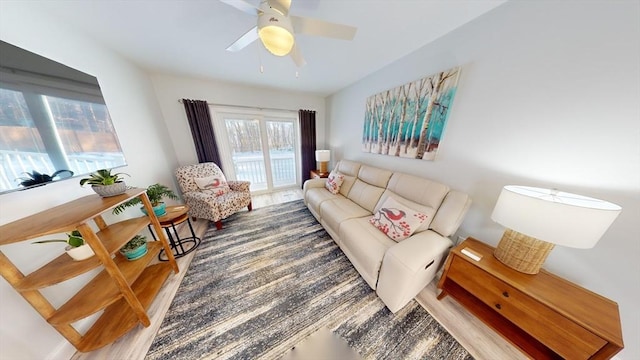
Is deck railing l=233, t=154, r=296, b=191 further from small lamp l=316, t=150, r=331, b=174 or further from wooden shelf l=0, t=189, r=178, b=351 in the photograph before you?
wooden shelf l=0, t=189, r=178, b=351

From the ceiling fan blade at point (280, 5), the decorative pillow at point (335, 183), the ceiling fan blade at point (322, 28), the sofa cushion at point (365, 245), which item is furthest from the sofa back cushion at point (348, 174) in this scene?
the ceiling fan blade at point (280, 5)

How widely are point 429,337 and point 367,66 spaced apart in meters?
2.84

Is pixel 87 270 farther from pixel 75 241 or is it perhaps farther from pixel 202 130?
pixel 202 130

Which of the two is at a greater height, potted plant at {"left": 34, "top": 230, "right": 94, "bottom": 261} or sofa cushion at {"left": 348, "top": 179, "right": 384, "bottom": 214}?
potted plant at {"left": 34, "top": 230, "right": 94, "bottom": 261}

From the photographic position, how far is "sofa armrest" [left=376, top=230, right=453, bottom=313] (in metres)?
1.15

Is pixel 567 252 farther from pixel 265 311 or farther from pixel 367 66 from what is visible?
pixel 367 66

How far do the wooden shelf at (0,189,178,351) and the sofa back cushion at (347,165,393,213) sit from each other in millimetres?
2161

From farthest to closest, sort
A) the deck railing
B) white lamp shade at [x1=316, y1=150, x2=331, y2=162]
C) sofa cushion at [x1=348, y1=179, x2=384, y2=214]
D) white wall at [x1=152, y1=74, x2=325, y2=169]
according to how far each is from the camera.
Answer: the deck railing → white lamp shade at [x1=316, y1=150, x2=331, y2=162] → white wall at [x1=152, y1=74, x2=325, y2=169] → sofa cushion at [x1=348, y1=179, x2=384, y2=214]

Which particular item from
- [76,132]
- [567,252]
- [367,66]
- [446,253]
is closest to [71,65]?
[76,132]

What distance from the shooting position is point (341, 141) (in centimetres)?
316

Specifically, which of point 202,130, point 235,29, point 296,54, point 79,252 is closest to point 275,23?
point 296,54

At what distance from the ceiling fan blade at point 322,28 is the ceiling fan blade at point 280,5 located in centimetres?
8

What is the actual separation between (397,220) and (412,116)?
120 centimetres

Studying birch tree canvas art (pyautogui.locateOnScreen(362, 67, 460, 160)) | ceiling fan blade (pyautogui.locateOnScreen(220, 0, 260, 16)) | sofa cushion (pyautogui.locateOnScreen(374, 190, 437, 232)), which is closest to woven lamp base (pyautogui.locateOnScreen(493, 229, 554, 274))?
sofa cushion (pyautogui.locateOnScreen(374, 190, 437, 232))
